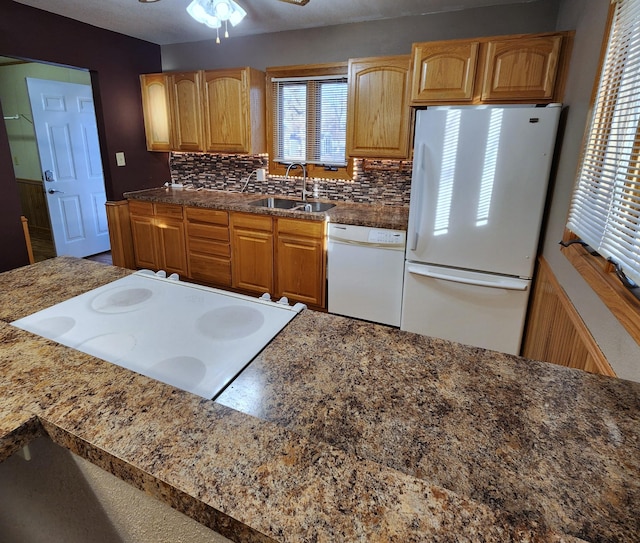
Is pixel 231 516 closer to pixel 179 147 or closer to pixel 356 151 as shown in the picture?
pixel 356 151

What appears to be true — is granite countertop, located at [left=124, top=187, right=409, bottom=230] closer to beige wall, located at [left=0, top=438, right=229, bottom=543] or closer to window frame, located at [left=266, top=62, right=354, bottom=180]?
window frame, located at [left=266, top=62, right=354, bottom=180]

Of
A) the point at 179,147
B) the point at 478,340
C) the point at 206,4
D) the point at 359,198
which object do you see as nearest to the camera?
the point at 206,4

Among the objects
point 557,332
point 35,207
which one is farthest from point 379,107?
point 35,207

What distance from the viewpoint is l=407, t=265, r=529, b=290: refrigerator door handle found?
2.46 meters

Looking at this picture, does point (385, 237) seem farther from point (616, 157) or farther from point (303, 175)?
point (616, 157)

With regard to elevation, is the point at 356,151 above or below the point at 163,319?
above

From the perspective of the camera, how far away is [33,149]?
4.49m

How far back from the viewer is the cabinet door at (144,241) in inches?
154

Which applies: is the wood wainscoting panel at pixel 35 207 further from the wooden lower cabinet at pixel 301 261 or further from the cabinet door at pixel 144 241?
the wooden lower cabinet at pixel 301 261

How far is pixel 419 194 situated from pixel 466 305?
2.67 ft

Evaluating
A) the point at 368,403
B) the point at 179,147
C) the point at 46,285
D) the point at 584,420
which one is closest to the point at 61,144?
the point at 179,147

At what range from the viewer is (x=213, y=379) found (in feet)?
2.92

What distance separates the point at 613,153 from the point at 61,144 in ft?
16.0

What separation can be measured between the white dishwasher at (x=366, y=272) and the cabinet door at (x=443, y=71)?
3.05 ft
